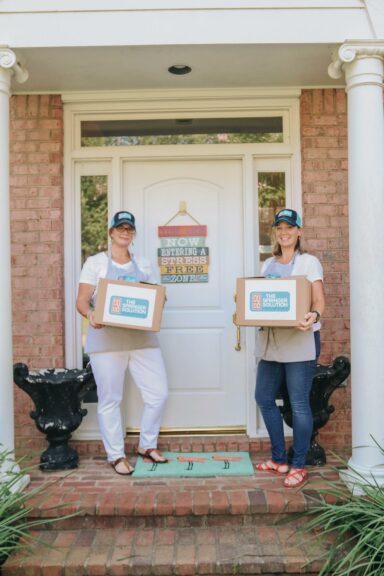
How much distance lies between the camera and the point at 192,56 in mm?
3900

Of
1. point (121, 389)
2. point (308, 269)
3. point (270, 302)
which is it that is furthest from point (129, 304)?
point (308, 269)

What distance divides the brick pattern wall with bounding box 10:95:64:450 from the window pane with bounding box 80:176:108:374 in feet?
0.66

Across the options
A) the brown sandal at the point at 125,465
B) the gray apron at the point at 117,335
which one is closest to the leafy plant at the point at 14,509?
the brown sandal at the point at 125,465

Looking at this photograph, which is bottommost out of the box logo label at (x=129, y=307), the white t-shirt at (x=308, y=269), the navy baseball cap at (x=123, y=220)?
the box logo label at (x=129, y=307)

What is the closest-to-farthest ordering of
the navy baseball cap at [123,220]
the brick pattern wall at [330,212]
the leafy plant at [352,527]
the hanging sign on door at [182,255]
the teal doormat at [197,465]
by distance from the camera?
1. the leafy plant at [352,527]
2. the navy baseball cap at [123,220]
3. the teal doormat at [197,465]
4. the brick pattern wall at [330,212]
5. the hanging sign on door at [182,255]

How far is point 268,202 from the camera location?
468cm

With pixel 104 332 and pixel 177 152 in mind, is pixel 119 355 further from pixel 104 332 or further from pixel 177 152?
pixel 177 152

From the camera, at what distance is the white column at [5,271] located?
3662 mm

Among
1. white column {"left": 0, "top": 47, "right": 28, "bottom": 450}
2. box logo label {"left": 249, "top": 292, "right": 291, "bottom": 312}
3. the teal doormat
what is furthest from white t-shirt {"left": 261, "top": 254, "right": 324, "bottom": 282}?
white column {"left": 0, "top": 47, "right": 28, "bottom": 450}

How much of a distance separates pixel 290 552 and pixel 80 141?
330 centimetres

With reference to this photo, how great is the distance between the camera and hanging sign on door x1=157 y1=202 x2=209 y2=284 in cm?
466

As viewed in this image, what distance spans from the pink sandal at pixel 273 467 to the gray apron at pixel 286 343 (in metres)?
0.78

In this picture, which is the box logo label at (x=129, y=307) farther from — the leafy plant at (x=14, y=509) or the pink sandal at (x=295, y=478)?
the pink sandal at (x=295, y=478)

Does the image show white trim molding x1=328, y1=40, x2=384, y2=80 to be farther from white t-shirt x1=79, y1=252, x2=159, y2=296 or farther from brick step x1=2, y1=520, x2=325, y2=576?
brick step x1=2, y1=520, x2=325, y2=576
